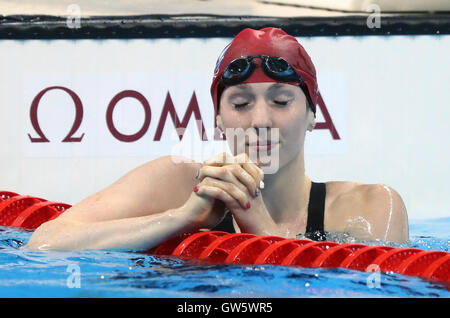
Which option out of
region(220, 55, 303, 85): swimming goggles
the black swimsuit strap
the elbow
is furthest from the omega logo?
the elbow

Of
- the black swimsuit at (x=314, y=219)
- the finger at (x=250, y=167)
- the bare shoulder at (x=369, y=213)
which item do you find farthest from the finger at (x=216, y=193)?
the bare shoulder at (x=369, y=213)

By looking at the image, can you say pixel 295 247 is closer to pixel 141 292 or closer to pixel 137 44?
pixel 141 292

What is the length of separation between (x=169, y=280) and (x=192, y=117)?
3.32m

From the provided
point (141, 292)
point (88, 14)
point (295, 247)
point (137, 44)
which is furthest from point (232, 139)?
point (88, 14)

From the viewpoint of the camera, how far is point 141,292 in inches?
67.7

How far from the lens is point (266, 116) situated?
7.82 feet

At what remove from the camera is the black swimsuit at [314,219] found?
8.64ft

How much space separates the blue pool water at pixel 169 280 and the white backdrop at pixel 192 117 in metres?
2.92

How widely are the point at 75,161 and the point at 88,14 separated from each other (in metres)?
1.29

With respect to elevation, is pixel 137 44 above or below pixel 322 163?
above

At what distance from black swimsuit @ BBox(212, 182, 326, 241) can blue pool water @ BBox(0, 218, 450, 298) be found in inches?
19.9

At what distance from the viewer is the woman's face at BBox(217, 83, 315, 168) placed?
239 cm

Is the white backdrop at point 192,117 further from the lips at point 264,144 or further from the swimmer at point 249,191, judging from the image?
the lips at point 264,144
